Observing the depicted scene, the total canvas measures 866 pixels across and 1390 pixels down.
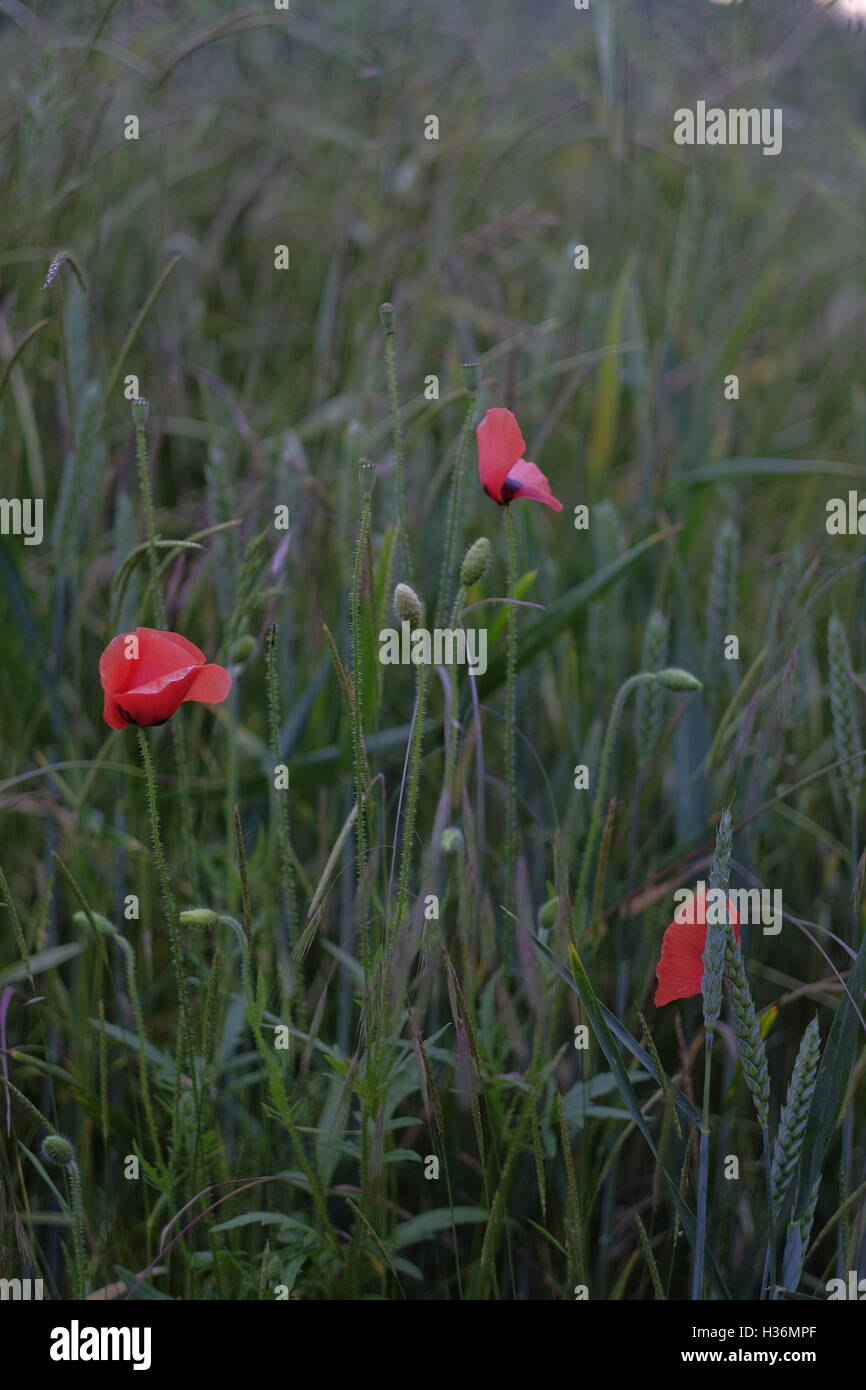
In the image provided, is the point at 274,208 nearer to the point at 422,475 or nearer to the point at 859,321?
the point at 422,475

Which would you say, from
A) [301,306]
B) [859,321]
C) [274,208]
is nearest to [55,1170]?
[301,306]

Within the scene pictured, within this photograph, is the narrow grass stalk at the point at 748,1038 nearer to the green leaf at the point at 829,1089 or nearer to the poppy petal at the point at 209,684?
the green leaf at the point at 829,1089

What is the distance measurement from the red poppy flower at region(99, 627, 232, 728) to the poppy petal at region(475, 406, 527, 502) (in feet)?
0.57

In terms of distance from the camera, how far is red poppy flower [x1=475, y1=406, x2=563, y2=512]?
24.8 inches

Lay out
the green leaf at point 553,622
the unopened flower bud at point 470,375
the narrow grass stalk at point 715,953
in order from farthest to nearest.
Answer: the green leaf at point 553,622 → the unopened flower bud at point 470,375 → the narrow grass stalk at point 715,953

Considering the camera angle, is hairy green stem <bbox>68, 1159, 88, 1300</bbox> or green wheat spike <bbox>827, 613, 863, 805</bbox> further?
green wheat spike <bbox>827, 613, 863, 805</bbox>

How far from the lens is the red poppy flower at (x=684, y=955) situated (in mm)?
614

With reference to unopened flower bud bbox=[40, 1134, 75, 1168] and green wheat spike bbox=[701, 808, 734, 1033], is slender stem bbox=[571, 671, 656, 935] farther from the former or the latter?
unopened flower bud bbox=[40, 1134, 75, 1168]

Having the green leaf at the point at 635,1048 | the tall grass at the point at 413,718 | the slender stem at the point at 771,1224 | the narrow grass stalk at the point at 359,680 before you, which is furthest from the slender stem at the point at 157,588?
the slender stem at the point at 771,1224

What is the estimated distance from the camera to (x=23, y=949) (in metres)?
0.62

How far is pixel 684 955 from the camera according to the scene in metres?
0.62

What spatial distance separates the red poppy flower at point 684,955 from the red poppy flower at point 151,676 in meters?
0.26

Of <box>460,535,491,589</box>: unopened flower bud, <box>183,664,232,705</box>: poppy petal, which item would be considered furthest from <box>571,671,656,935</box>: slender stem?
<box>183,664,232,705</box>: poppy petal
